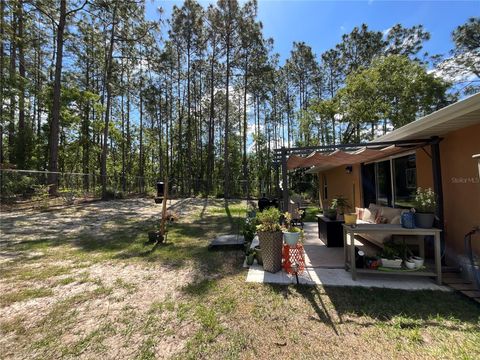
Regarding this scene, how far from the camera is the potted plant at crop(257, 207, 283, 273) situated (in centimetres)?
359

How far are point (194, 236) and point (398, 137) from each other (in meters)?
4.83

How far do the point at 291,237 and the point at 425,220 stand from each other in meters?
1.77

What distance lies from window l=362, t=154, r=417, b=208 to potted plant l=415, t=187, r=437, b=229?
1049 millimetres

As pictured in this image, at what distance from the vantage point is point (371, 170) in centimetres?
689

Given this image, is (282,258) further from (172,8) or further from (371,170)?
(172,8)

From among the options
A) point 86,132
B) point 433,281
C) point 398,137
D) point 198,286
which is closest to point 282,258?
point 198,286

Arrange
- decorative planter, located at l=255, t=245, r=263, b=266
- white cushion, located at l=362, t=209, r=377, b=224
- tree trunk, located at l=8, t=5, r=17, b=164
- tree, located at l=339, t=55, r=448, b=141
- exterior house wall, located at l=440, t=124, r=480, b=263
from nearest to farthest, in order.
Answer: exterior house wall, located at l=440, t=124, r=480, b=263 < decorative planter, located at l=255, t=245, r=263, b=266 < white cushion, located at l=362, t=209, r=377, b=224 < tree trunk, located at l=8, t=5, r=17, b=164 < tree, located at l=339, t=55, r=448, b=141

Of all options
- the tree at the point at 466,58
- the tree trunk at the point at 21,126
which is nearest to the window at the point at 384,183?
the tree at the point at 466,58

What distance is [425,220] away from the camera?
3.29 metres

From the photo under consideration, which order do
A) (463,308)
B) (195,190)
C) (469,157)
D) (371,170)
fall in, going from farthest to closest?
(195,190)
(371,170)
(469,157)
(463,308)

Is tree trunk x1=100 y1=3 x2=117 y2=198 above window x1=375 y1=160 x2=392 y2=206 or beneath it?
above

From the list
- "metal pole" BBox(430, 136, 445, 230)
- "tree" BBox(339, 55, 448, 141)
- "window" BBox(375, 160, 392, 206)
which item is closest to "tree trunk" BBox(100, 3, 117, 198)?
"window" BBox(375, 160, 392, 206)

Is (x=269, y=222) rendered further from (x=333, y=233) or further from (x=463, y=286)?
(x=463, y=286)

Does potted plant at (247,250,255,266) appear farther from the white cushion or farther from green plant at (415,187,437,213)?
the white cushion
